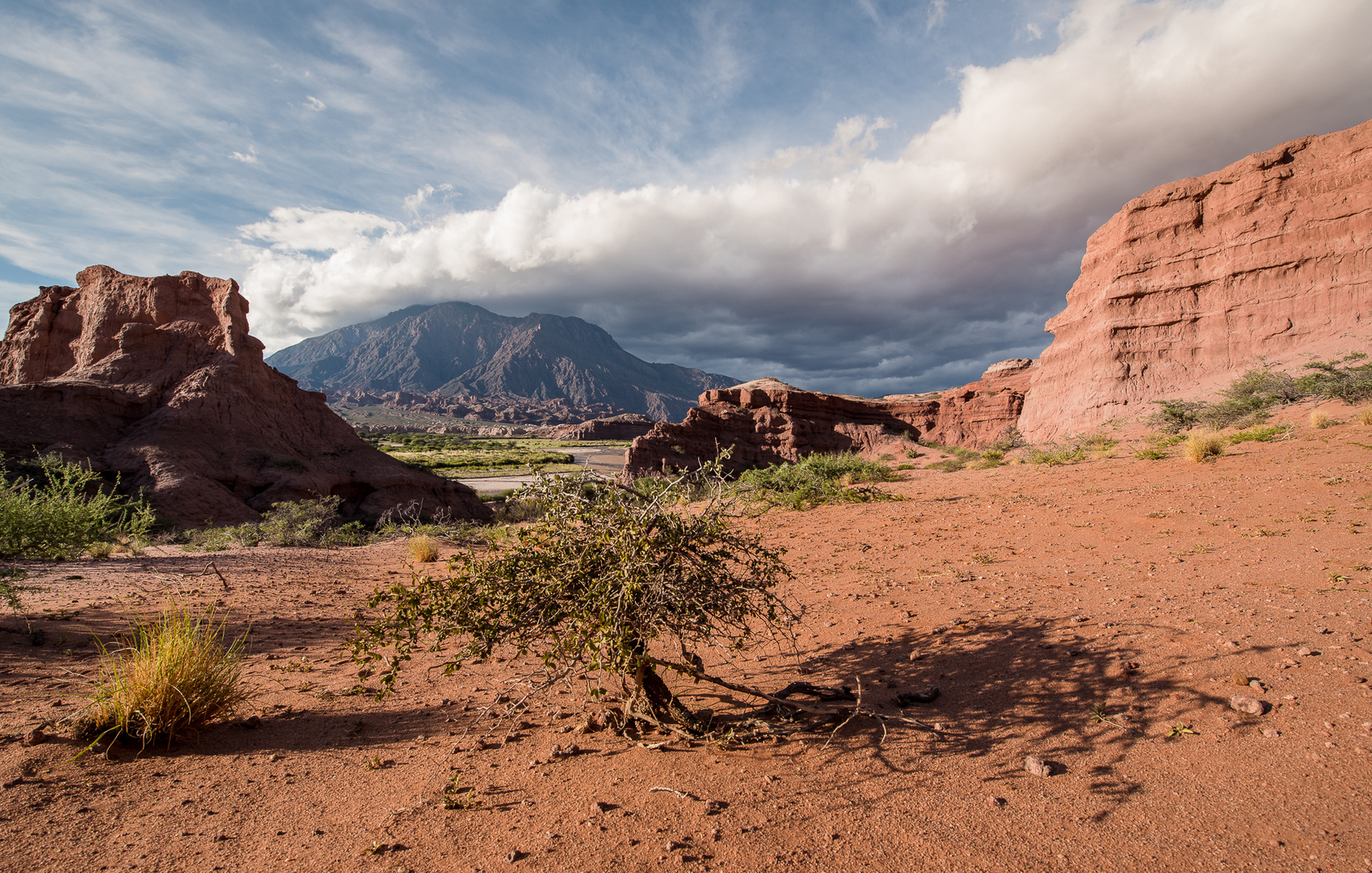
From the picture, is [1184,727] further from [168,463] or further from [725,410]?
[725,410]

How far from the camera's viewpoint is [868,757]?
3322 millimetres

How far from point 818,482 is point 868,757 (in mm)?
10937

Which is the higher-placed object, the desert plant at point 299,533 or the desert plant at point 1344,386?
the desert plant at point 1344,386

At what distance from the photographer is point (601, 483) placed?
404 centimetres

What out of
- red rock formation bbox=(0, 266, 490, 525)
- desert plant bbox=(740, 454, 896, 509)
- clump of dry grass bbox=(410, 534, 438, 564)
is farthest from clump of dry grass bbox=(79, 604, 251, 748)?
red rock formation bbox=(0, 266, 490, 525)

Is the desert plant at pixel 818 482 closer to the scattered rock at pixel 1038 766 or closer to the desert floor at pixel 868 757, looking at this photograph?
the desert floor at pixel 868 757

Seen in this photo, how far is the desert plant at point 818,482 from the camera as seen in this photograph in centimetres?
1243

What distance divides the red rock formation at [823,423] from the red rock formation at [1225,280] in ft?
39.2

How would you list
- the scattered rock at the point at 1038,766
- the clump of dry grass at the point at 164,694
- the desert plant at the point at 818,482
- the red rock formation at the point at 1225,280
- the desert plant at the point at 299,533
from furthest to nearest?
the red rock formation at the point at 1225,280, the desert plant at the point at 299,533, the desert plant at the point at 818,482, the clump of dry grass at the point at 164,694, the scattered rock at the point at 1038,766

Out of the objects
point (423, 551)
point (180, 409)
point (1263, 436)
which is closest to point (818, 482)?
point (423, 551)

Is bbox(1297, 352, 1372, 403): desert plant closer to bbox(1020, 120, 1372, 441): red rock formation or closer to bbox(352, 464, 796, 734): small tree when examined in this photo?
bbox(1020, 120, 1372, 441): red rock formation

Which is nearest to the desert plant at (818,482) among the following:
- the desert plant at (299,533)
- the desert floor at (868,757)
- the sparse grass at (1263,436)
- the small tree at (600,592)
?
the desert floor at (868,757)

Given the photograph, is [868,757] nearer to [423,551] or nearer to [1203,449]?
[423,551]

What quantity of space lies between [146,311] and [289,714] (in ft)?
121
